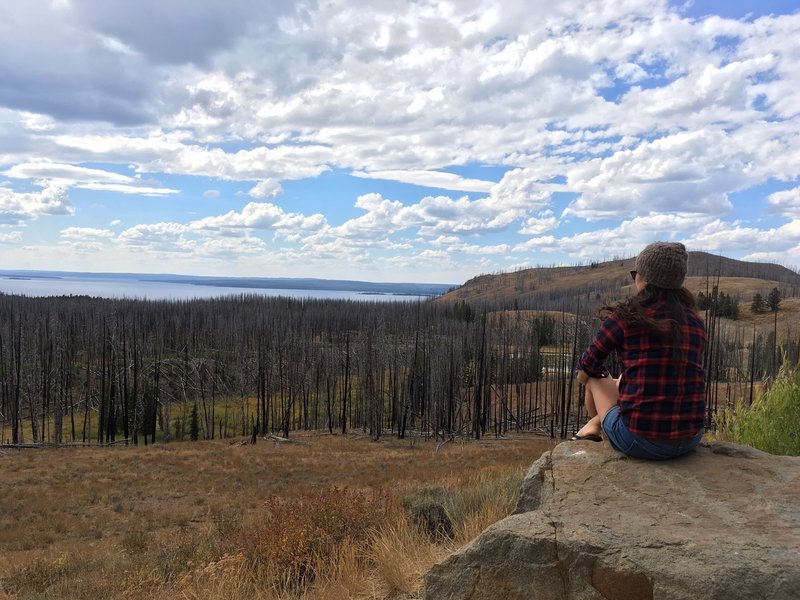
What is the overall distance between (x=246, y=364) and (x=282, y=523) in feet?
233

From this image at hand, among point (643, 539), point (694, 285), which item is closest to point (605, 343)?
point (643, 539)

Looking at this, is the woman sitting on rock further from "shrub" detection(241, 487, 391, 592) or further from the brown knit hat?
"shrub" detection(241, 487, 391, 592)

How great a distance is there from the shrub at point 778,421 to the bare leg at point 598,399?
11.8ft

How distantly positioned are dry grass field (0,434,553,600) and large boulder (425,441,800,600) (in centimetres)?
181

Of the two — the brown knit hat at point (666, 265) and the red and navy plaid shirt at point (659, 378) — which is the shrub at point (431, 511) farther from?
the brown knit hat at point (666, 265)

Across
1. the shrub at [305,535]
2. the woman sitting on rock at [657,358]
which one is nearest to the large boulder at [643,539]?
the woman sitting on rock at [657,358]

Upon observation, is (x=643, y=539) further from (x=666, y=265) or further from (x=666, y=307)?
(x=666, y=265)

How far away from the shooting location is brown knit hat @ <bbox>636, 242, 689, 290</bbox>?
162 inches

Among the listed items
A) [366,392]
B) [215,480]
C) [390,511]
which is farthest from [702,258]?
[390,511]

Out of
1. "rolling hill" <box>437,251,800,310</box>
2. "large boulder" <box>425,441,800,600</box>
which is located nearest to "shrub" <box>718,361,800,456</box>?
"large boulder" <box>425,441,800,600</box>

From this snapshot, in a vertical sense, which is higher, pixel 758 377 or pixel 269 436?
pixel 758 377

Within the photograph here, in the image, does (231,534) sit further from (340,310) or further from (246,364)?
(340,310)

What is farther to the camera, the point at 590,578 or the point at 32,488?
the point at 32,488

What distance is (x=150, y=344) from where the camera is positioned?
267 ft
